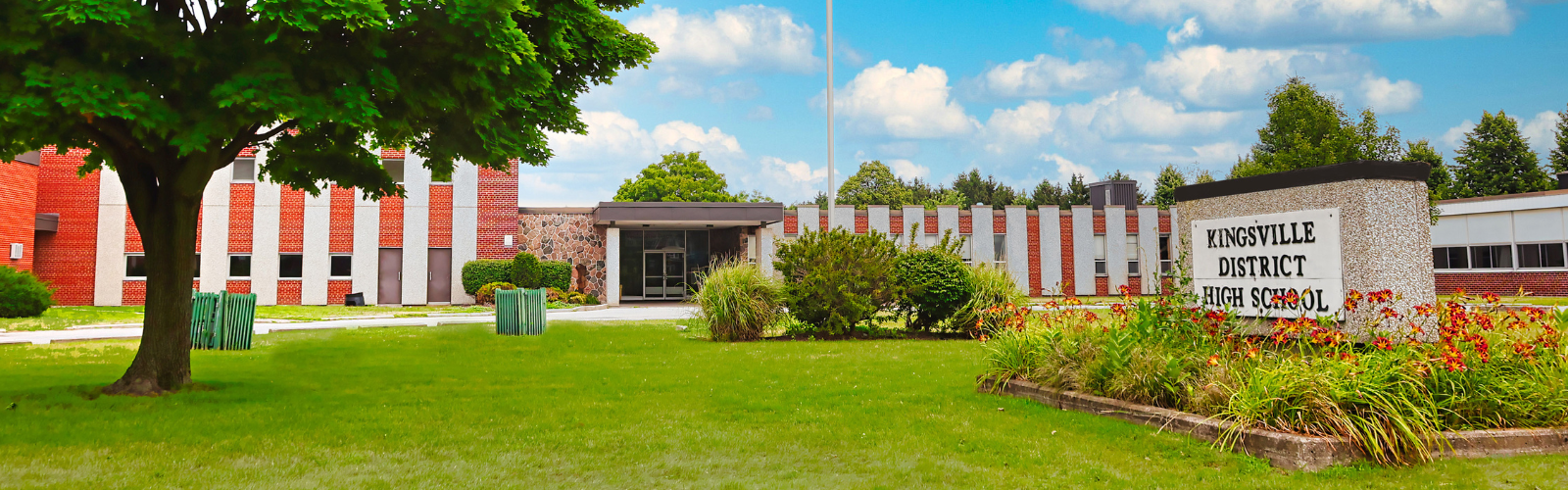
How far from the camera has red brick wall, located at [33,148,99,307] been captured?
29.3 m

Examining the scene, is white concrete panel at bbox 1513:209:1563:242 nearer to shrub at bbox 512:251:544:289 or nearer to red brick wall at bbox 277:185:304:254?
shrub at bbox 512:251:544:289

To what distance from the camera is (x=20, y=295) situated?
65.9 ft

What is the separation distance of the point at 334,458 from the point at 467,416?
166 centimetres

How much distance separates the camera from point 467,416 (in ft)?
23.5

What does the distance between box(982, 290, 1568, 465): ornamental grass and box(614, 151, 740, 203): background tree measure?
51567 millimetres

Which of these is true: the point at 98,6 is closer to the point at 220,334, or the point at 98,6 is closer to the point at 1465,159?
the point at 220,334

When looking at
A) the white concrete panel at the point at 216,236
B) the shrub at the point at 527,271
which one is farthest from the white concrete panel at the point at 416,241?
the white concrete panel at the point at 216,236

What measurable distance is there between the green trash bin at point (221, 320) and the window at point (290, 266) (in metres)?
19.8

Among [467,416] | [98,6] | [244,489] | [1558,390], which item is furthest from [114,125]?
[1558,390]

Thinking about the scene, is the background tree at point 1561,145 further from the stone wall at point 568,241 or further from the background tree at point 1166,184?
the stone wall at point 568,241

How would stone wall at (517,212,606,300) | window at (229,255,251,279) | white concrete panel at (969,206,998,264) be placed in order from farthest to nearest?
white concrete panel at (969,206,998,264), stone wall at (517,212,606,300), window at (229,255,251,279)

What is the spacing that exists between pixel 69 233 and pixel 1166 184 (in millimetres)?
60668

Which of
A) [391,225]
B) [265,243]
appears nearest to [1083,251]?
[391,225]

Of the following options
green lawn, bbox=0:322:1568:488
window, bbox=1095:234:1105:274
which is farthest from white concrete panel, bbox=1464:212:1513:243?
green lawn, bbox=0:322:1568:488
